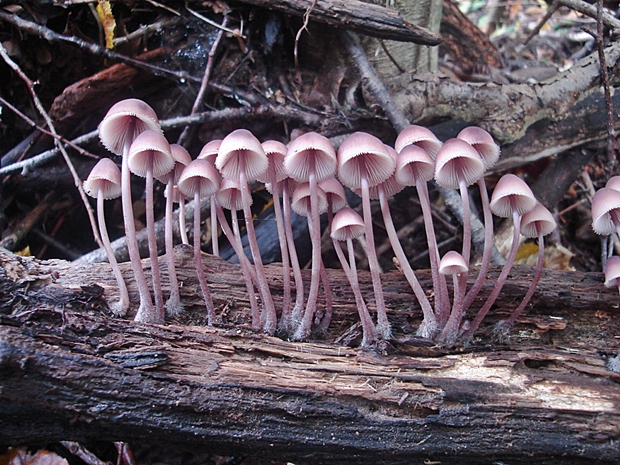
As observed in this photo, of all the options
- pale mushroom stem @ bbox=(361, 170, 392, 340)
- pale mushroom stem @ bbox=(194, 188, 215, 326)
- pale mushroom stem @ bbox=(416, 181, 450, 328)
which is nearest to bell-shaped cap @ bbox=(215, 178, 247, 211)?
pale mushroom stem @ bbox=(194, 188, 215, 326)

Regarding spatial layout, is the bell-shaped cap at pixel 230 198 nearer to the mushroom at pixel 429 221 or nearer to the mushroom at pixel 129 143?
the mushroom at pixel 129 143

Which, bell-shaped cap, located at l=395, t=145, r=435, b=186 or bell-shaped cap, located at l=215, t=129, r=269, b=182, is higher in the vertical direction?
bell-shaped cap, located at l=215, t=129, r=269, b=182

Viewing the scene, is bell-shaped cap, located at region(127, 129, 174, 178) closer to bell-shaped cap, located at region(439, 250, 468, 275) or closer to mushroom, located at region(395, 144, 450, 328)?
mushroom, located at region(395, 144, 450, 328)

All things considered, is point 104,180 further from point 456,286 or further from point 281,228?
point 456,286

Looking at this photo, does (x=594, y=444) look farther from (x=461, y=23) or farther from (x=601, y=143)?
(x=461, y=23)

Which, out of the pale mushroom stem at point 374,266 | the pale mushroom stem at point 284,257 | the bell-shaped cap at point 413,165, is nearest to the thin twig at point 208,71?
the pale mushroom stem at point 284,257

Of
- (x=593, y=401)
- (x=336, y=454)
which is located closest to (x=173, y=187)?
(x=336, y=454)
